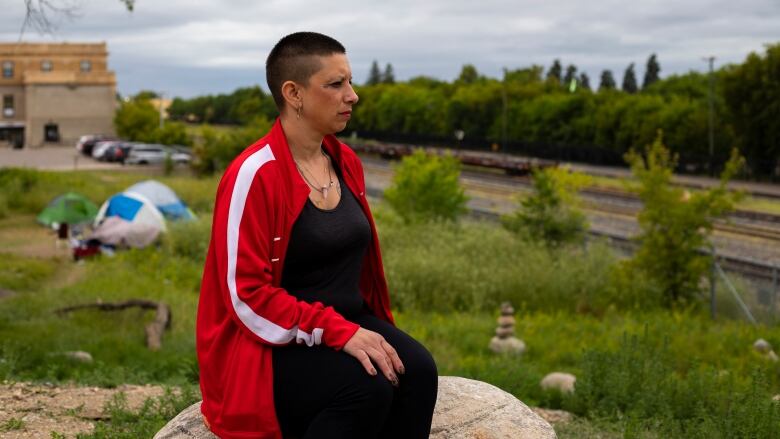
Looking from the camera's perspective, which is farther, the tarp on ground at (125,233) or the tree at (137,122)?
the tree at (137,122)

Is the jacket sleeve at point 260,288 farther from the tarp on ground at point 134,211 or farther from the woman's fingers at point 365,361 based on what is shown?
the tarp on ground at point 134,211

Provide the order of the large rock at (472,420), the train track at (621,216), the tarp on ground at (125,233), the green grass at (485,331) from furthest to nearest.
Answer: the tarp on ground at (125,233)
the train track at (621,216)
the green grass at (485,331)
the large rock at (472,420)

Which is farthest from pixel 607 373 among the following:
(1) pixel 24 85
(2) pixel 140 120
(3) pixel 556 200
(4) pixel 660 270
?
(1) pixel 24 85

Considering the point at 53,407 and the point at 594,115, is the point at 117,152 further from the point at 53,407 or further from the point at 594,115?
the point at 53,407

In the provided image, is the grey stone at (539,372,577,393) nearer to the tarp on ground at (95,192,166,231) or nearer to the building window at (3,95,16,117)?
the tarp on ground at (95,192,166,231)

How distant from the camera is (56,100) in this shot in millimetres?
83500

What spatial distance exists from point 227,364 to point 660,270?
16814 millimetres

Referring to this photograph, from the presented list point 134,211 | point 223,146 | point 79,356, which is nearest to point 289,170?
point 79,356

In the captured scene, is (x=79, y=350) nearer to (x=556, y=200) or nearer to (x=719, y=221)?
(x=556, y=200)

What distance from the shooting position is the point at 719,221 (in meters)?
28.8

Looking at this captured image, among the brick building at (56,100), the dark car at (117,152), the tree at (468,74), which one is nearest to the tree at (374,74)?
the tree at (468,74)

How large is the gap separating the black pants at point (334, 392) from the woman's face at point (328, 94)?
937 mm

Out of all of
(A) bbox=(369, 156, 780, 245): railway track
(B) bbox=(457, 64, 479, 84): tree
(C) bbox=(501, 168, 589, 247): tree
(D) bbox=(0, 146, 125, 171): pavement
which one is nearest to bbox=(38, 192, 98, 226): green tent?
(C) bbox=(501, 168, 589, 247): tree

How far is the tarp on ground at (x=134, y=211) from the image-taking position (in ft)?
80.7
